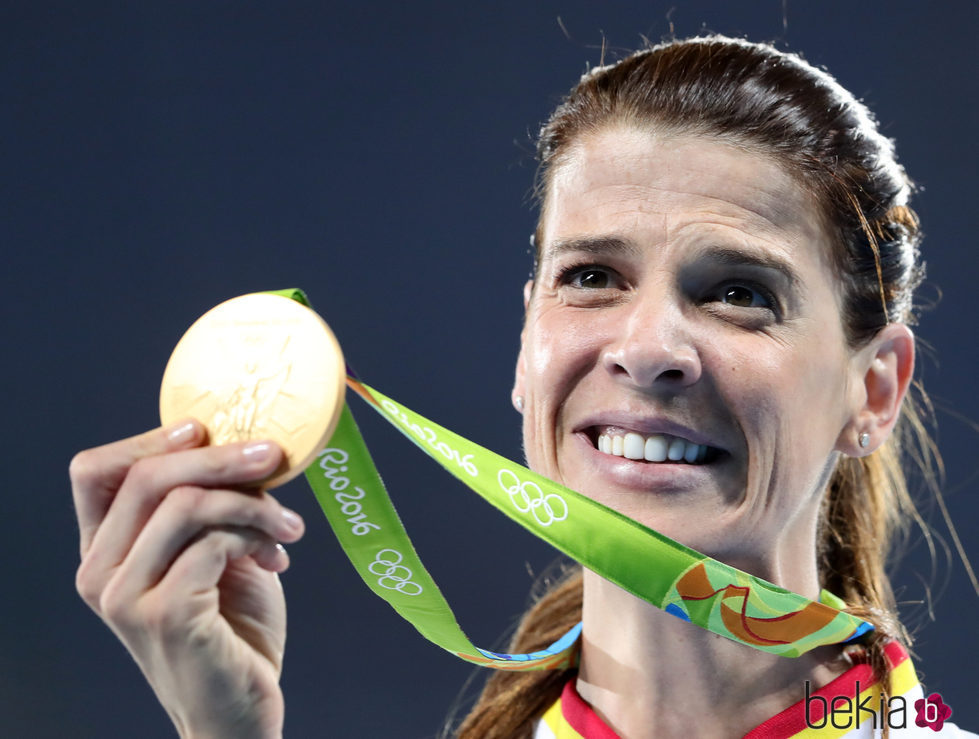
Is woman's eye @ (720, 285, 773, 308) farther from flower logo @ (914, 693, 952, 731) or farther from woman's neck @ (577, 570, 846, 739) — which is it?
flower logo @ (914, 693, 952, 731)

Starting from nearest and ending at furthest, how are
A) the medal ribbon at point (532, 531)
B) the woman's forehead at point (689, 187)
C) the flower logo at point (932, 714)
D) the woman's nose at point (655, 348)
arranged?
the medal ribbon at point (532, 531)
the woman's nose at point (655, 348)
the woman's forehead at point (689, 187)
the flower logo at point (932, 714)

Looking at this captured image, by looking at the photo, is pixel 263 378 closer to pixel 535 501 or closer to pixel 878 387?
pixel 535 501

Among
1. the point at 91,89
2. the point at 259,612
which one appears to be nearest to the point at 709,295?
the point at 259,612

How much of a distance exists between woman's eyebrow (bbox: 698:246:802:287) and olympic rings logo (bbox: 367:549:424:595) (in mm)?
787

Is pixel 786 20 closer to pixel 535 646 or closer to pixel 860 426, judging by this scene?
pixel 860 426

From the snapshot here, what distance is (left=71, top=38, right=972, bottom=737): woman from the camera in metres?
1.89

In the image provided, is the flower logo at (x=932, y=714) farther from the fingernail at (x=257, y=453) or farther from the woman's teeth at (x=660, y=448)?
the fingernail at (x=257, y=453)

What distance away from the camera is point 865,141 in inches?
86.4

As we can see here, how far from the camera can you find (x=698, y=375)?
6.12ft

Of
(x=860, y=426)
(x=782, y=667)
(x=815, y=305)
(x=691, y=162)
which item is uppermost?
(x=691, y=162)

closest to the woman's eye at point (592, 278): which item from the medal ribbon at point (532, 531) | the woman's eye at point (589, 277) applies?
the woman's eye at point (589, 277)

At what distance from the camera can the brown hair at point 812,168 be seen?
6.72 feet

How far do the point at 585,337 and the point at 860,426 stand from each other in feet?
2.02

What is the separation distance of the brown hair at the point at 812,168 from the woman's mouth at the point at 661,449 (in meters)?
0.41
